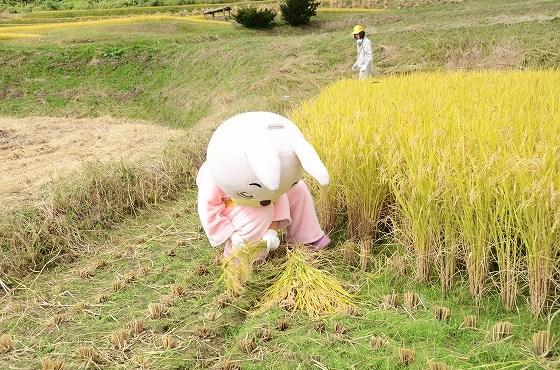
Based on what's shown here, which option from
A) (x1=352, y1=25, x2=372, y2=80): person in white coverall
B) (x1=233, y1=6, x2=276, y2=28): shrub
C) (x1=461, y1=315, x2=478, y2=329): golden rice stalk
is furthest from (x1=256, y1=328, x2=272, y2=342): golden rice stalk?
(x1=233, y1=6, x2=276, y2=28): shrub

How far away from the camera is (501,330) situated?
2293mm

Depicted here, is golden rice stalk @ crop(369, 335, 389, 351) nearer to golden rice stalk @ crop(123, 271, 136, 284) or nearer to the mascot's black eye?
the mascot's black eye

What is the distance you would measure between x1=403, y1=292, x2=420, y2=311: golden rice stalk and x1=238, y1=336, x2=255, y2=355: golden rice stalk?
702mm

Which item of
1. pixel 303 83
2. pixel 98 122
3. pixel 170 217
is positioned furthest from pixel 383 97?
Result: pixel 98 122

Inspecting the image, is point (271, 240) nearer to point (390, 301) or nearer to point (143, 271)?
point (390, 301)

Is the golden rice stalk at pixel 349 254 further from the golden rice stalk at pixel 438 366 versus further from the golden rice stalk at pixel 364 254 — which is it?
the golden rice stalk at pixel 438 366

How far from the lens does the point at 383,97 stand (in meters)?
4.74

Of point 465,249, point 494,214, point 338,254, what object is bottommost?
point 338,254

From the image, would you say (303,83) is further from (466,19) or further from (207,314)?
(207,314)

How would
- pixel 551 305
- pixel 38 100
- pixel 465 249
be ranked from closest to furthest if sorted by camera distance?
pixel 551 305 < pixel 465 249 < pixel 38 100

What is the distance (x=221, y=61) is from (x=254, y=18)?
5.20 metres

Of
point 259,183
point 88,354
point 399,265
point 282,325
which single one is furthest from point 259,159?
point 88,354

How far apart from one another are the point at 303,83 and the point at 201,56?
4188mm

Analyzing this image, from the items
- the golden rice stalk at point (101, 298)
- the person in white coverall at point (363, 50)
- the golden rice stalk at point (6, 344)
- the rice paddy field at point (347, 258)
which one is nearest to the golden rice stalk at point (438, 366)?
the rice paddy field at point (347, 258)
